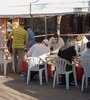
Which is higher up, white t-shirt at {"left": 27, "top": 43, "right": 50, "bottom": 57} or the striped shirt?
the striped shirt

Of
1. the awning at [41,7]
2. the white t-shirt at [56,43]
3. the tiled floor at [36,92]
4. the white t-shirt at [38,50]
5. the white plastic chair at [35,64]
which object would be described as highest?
the awning at [41,7]

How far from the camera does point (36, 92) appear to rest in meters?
11.0

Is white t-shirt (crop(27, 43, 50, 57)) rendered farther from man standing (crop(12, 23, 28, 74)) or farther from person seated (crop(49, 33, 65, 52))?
person seated (crop(49, 33, 65, 52))

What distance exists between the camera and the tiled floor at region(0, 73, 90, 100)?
1040cm

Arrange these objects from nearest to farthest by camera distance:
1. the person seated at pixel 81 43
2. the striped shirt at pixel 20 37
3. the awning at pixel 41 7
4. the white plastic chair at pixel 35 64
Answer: the awning at pixel 41 7
the white plastic chair at pixel 35 64
the striped shirt at pixel 20 37
the person seated at pixel 81 43

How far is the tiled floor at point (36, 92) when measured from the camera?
1040 cm

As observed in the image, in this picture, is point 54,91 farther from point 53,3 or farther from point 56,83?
point 53,3

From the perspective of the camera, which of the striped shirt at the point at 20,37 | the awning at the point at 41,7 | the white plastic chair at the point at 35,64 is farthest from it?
the striped shirt at the point at 20,37

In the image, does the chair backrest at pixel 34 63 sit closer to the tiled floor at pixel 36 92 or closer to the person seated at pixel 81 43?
the tiled floor at pixel 36 92

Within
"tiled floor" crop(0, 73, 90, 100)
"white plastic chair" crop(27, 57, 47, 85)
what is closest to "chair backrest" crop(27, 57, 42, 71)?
"white plastic chair" crop(27, 57, 47, 85)

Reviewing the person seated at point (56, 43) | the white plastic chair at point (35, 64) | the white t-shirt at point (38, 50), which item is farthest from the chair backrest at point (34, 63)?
the person seated at point (56, 43)

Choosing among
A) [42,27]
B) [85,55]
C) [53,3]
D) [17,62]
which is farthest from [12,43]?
[42,27]

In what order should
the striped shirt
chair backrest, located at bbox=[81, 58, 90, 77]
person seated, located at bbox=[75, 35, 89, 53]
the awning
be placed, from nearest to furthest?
chair backrest, located at bbox=[81, 58, 90, 77], the awning, the striped shirt, person seated, located at bbox=[75, 35, 89, 53]

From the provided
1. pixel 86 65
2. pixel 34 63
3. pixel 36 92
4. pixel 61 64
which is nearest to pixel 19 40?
pixel 34 63
